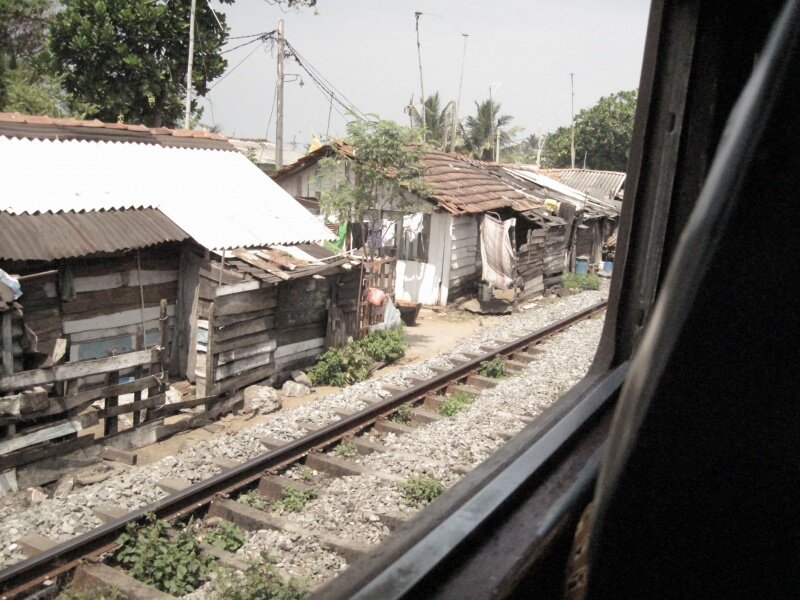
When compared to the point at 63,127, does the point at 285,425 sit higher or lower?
lower

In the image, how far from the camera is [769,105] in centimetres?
50

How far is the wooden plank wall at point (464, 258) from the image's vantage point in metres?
17.6

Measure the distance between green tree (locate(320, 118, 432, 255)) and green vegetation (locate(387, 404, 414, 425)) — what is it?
281 inches

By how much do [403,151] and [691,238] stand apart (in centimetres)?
1382

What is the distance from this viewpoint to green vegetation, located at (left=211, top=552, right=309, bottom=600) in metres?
4.02

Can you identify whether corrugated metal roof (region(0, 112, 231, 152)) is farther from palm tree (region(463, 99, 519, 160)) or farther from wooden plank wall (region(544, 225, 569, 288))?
palm tree (region(463, 99, 519, 160))

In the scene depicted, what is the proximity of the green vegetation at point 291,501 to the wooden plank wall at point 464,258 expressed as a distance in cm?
1212

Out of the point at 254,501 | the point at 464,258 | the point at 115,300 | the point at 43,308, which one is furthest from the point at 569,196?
the point at 254,501

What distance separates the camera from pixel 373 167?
14.1m

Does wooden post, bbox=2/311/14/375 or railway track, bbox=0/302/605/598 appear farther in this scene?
wooden post, bbox=2/311/14/375

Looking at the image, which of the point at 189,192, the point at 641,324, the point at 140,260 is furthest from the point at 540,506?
the point at 189,192

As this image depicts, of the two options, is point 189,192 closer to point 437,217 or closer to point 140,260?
point 140,260

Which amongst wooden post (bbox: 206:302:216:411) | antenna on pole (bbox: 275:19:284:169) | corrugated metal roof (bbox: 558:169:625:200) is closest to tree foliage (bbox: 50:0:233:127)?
antenna on pole (bbox: 275:19:284:169)

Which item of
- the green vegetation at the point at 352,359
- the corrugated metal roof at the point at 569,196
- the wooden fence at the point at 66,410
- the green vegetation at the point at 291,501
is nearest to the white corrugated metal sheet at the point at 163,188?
the green vegetation at the point at 352,359
